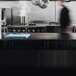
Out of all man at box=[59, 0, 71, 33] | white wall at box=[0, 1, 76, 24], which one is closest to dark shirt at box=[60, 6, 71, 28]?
man at box=[59, 0, 71, 33]

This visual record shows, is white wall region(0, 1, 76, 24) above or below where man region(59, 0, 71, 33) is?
above

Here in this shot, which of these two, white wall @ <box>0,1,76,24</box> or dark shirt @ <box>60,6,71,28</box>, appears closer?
dark shirt @ <box>60,6,71,28</box>

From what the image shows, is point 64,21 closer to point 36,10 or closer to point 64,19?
point 64,19

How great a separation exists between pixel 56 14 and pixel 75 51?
3593 mm

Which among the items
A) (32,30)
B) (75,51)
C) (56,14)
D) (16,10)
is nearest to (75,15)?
(56,14)

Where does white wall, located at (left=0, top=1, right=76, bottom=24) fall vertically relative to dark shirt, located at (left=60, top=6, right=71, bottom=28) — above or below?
above

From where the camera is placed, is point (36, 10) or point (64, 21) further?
point (36, 10)

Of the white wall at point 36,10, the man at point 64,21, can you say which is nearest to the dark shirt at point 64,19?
the man at point 64,21

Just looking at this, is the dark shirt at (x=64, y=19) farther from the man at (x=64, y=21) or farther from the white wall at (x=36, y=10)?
the white wall at (x=36, y=10)

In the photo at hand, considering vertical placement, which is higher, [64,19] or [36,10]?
[36,10]

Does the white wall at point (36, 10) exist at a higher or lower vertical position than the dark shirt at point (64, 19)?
higher

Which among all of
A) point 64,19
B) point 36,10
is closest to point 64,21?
point 64,19

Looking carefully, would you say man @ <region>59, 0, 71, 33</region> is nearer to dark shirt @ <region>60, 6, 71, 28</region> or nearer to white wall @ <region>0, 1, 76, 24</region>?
dark shirt @ <region>60, 6, 71, 28</region>

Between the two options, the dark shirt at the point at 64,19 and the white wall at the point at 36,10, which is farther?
the white wall at the point at 36,10
